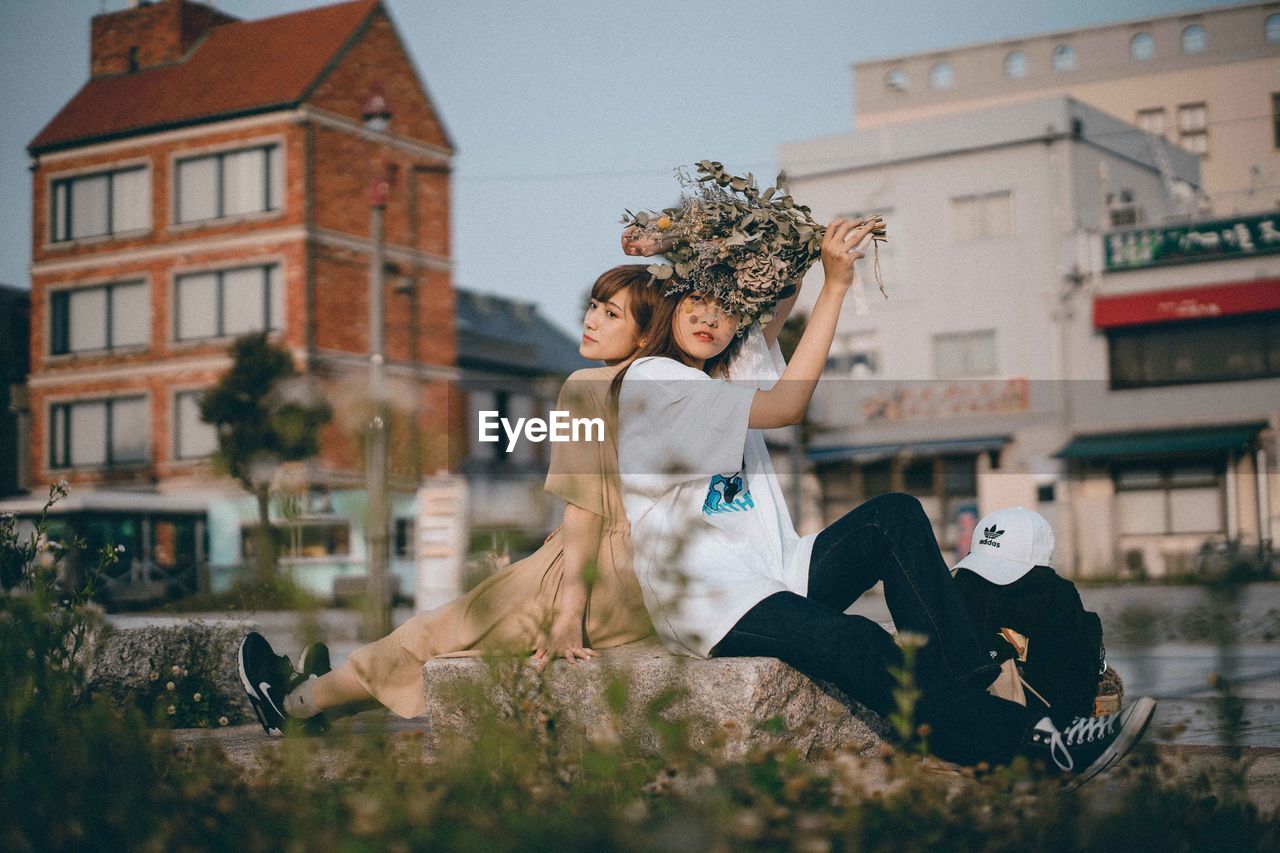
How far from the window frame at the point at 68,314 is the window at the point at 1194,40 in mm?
31120

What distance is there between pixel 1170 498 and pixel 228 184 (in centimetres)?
2391

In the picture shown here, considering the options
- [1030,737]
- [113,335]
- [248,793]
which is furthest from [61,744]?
[113,335]

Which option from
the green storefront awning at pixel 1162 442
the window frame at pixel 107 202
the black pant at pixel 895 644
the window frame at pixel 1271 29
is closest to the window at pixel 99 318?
the window frame at pixel 107 202

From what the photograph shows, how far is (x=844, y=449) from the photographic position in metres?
31.9

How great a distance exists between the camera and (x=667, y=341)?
141 inches

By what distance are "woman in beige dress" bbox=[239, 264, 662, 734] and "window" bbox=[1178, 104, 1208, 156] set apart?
41.9 metres

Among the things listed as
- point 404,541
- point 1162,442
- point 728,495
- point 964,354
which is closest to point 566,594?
point 728,495

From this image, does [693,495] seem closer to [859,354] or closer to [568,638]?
[568,638]

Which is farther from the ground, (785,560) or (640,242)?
(640,242)

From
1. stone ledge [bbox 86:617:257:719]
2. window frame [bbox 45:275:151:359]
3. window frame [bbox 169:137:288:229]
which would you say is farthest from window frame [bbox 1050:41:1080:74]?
stone ledge [bbox 86:617:257:719]

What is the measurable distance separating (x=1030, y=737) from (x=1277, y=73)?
4311cm

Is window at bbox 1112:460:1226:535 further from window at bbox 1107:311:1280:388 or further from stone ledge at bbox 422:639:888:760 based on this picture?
stone ledge at bbox 422:639:888:760

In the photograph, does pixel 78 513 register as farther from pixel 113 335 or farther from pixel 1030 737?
pixel 1030 737

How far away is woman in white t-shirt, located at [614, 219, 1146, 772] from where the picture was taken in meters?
3.09
